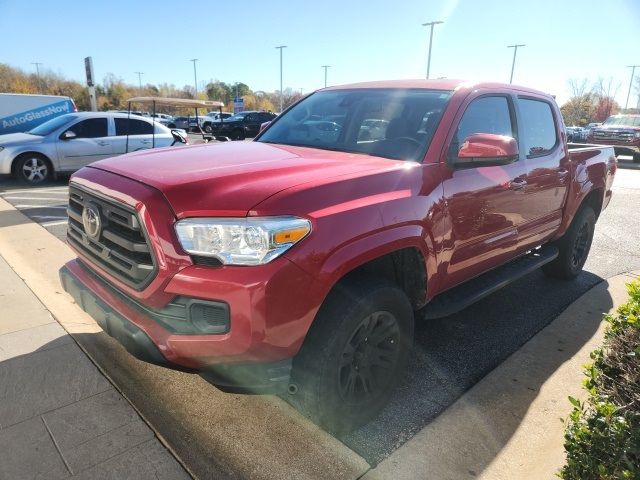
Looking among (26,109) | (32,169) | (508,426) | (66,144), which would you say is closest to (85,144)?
(66,144)

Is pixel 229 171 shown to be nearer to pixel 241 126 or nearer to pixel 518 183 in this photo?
pixel 518 183

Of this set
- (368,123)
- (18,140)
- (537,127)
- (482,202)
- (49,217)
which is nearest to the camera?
(482,202)

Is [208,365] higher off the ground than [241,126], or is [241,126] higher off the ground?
[208,365]

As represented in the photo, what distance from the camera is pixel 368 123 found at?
132 inches

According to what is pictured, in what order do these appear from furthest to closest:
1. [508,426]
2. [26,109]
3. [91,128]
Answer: [26,109], [91,128], [508,426]

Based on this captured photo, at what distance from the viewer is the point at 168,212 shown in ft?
6.94

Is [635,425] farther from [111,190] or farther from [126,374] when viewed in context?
[126,374]

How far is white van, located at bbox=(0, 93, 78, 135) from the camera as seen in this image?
15.4 m

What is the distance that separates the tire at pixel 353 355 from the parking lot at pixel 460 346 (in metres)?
0.16

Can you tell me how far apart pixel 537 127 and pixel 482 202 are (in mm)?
1502

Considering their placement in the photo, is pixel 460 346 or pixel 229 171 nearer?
pixel 229 171

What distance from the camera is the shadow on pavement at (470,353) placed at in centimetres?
264

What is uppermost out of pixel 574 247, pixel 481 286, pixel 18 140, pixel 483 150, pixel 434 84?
pixel 434 84

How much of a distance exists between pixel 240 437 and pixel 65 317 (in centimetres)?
203
